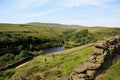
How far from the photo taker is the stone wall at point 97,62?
18672 mm

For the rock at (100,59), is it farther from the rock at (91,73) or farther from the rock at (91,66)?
the rock at (91,73)

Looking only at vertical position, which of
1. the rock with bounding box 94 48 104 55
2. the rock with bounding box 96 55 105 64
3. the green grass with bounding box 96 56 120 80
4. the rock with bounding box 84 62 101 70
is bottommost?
the green grass with bounding box 96 56 120 80

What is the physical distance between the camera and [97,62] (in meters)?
20.6

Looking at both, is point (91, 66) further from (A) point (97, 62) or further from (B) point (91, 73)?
(A) point (97, 62)

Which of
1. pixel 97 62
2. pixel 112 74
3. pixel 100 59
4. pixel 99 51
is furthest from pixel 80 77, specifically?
pixel 99 51

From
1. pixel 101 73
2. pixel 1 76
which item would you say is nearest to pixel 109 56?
pixel 101 73

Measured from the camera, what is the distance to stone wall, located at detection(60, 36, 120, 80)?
18.7 metres

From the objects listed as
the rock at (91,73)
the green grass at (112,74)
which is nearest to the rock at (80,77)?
the rock at (91,73)

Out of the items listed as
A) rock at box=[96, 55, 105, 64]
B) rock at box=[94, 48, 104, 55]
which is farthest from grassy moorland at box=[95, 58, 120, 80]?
rock at box=[94, 48, 104, 55]

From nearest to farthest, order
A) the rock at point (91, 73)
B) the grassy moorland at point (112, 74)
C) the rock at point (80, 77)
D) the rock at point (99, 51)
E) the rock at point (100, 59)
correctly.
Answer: the rock at point (80, 77), the rock at point (91, 73), the grassy moorland at point (112, 74), the rock at point (100, 59), the rock at point (99, 51)

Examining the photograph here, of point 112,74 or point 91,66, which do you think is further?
point 112,74

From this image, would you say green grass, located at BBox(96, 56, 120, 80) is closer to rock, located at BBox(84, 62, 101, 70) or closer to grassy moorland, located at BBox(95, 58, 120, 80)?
grassy moorland, located at BBox(95, 58, 120, 80)

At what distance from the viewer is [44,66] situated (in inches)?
2229

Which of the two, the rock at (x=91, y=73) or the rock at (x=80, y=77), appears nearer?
the rock at (x=80, y=77)
